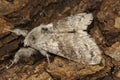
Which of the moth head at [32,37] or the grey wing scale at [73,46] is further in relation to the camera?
the moth head at [32,37]

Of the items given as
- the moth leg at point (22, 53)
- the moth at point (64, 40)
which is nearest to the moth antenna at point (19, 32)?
the moth at point (64, 40)

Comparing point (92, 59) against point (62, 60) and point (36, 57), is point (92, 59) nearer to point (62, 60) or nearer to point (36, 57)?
A: point (62, 60)

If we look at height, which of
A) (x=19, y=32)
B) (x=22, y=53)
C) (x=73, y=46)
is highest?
(x=19, y=32)

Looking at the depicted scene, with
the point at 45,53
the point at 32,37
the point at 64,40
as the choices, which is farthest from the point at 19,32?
the point at 64,40

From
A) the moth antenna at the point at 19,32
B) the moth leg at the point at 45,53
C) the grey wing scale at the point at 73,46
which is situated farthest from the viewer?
the moth antenna at the point at 19,32

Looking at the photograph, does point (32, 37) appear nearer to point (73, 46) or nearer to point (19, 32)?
point (19, 32)

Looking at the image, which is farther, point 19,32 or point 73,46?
point 19,32

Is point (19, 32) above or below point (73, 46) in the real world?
above

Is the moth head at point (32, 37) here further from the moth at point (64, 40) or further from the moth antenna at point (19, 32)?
the moth antenna at point (19, 32)
